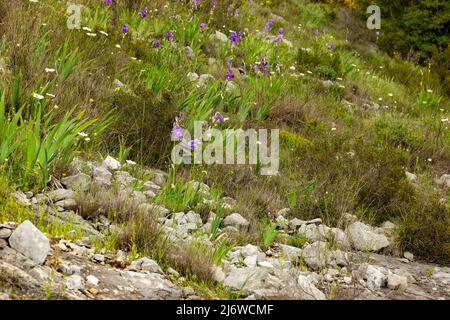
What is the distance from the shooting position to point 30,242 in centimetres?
269

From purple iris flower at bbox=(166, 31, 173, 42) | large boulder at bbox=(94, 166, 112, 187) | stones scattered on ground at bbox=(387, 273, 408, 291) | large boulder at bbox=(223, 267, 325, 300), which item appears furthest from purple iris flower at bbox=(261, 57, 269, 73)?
large boulder at bbox=(223, 267, 325, 300)

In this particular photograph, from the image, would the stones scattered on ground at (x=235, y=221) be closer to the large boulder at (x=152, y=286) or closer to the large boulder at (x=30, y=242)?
the large boulder at (x=152, y=286)

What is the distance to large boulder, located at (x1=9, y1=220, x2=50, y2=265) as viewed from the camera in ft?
8.75

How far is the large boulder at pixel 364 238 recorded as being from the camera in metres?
4.26

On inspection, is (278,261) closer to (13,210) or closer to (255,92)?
(13,210)

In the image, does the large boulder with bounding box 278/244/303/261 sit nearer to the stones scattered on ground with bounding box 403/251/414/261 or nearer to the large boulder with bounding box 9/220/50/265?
the stones scattered on ground with bounding box 403/251/414/261

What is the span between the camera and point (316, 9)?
13734mm

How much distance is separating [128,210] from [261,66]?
4.58 meters

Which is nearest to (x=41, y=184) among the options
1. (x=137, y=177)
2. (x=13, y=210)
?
(x=13, y=210)

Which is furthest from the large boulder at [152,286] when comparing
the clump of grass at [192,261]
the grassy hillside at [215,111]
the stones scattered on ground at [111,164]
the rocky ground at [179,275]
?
the stones scattered on ground at [111,164]

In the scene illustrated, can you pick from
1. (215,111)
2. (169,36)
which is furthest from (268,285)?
(169,36)

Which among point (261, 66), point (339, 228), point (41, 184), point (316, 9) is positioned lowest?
point (339, 228)

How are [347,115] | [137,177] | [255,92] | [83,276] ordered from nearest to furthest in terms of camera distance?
[83,276] → [137,177] → [255,92] → [347,115]

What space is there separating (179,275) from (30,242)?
800 mm
